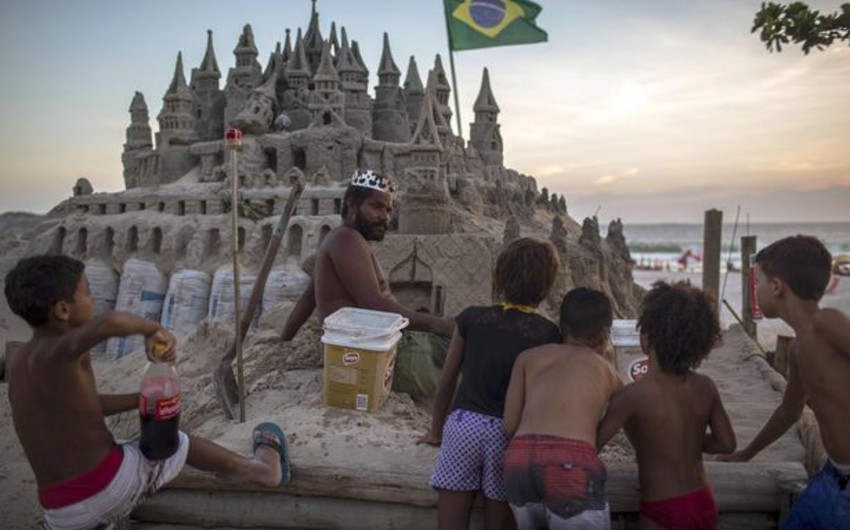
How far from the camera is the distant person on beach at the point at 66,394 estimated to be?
10.7 ft

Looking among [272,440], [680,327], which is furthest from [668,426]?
[272,440]

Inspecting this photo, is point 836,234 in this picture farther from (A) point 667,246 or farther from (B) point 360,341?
(B) point 360,341

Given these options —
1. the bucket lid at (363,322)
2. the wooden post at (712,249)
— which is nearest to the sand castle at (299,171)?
the wooden post at (712,249)

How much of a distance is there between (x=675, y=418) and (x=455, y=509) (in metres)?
1.26

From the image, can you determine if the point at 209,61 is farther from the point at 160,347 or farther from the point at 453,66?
the point at 160,347

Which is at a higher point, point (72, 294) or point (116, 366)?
point (72, 294)

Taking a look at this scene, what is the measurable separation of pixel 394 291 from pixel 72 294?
16.1 feet

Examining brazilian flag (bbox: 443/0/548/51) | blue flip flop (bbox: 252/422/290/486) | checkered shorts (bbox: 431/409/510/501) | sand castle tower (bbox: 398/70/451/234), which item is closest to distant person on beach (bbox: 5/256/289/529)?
blue flip flop (bbox: 252/422/290/486)

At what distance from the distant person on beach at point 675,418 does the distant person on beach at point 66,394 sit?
2.33 meters

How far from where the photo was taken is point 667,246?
3661 inches

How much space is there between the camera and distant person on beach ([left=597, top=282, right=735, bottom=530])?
357 centimetres

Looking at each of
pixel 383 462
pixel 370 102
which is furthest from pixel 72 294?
pixel 370 102

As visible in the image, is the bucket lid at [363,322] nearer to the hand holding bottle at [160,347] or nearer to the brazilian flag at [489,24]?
the hand holding bottle at [160,347]

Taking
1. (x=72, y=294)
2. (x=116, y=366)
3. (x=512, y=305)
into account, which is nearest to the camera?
(x=72, y=294)
